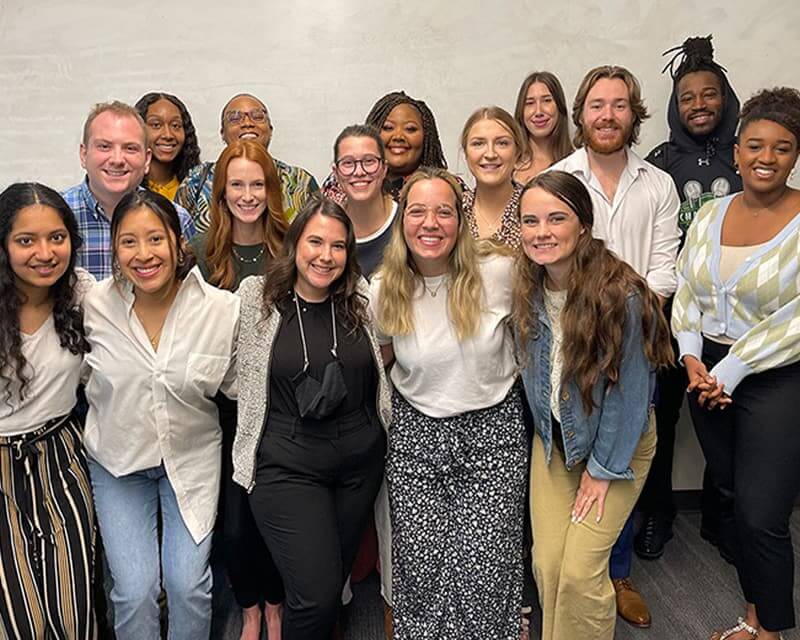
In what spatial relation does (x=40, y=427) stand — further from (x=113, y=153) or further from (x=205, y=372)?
(x=113, y=153)

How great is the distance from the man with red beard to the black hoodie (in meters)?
0.20

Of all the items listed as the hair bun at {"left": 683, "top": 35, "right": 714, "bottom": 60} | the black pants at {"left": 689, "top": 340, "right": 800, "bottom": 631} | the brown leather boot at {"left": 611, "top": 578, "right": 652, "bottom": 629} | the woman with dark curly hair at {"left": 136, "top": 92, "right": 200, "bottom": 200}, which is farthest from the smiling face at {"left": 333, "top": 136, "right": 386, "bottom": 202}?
the brown leather boot at {"left": 611, "top": 578, "right": 652, "bottom": 629}

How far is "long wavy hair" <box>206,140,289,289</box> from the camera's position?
7.44ft

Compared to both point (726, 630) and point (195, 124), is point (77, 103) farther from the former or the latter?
point (726, 630)

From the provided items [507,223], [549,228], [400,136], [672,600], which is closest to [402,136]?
[400,136]

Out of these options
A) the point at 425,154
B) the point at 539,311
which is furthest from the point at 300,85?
the point at 539,311

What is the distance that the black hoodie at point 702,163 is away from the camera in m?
2.60

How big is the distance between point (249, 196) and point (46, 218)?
2.12 ft

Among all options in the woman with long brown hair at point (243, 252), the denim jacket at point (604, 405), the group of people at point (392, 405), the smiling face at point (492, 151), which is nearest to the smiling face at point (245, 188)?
the woman with long brown hair at point (243, 252)

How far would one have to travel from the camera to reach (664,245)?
2.44 metres

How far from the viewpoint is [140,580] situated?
6.26 feet

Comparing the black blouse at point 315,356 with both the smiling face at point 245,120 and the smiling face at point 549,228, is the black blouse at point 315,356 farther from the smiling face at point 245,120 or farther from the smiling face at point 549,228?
the smiling face at point 245,120

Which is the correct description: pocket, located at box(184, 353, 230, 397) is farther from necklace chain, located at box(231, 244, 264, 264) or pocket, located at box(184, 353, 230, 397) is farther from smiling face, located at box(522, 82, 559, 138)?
smiling face, located at box(522, 82, 559, 138)

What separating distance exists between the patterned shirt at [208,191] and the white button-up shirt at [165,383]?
1.67 ft
